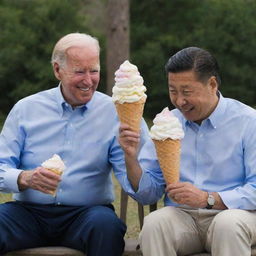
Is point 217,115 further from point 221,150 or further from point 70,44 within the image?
point 70,44

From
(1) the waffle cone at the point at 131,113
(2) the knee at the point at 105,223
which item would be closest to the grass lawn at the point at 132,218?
(2) the knee at the point at 105,223

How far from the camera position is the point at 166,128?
3.65 metres

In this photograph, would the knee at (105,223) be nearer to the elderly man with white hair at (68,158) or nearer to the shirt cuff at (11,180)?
the elderly man with white hair at (68,158)

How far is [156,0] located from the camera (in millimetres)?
16516

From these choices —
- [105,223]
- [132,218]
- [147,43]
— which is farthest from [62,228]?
[147,43]

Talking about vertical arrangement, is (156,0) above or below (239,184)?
above

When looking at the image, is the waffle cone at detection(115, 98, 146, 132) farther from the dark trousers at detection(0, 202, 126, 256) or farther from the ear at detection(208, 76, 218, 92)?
the dark trousers at detection(0, 202, 126, 256)

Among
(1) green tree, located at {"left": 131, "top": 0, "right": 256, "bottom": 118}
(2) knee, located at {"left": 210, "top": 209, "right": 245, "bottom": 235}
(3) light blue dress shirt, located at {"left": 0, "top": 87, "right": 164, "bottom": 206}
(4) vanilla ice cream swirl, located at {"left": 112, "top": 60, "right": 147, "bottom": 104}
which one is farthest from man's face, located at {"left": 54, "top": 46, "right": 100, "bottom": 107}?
(1) green tree, located at {"left": 131, "top": 0, "right": 256, "bottom": 118}

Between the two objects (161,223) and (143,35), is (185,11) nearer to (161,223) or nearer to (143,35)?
(143,35)

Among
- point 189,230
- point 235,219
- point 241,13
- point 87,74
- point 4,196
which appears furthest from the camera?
point 241,13

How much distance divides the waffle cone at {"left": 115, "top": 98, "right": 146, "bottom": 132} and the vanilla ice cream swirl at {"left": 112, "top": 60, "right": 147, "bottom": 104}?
23mm

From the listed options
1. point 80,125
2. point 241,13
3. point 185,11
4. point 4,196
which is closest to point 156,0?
point 185,11

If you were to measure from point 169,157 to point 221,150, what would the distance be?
15.1 inches

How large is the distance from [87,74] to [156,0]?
41.8 feet
